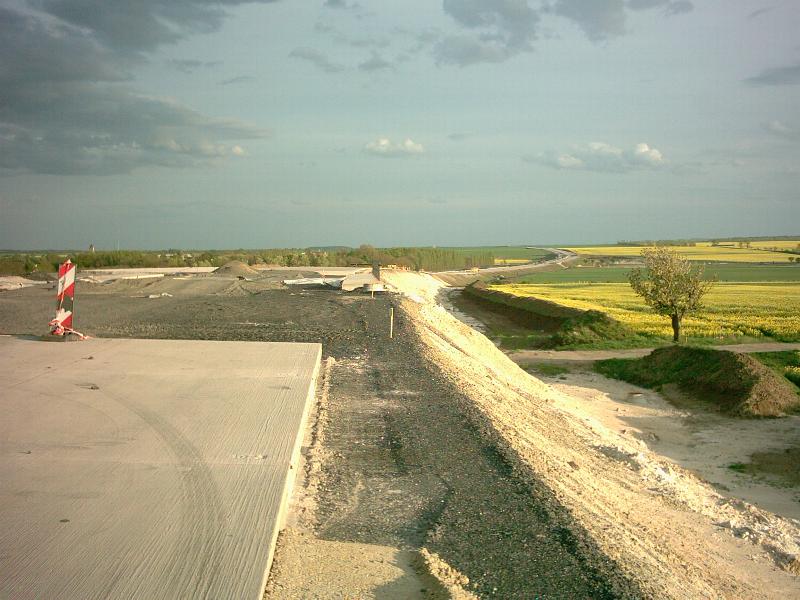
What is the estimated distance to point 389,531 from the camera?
5395 mm

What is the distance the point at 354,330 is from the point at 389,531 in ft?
42.2

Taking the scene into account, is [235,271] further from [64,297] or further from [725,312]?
[64,297]

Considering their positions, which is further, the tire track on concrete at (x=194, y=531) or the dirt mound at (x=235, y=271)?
the dirt mound at (x=235, y=271)

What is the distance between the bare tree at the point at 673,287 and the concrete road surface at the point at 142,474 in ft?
77.0

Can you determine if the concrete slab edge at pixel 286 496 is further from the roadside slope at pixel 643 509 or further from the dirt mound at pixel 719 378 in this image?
the dirt mound at pixel 719 378

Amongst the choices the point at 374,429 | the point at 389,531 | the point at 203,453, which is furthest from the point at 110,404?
the point at 389,531

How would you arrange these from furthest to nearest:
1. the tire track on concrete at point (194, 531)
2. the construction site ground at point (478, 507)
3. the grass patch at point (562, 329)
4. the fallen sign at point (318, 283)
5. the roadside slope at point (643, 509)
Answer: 1. the fallen sign at point (318, 283)
2. the grass patch at point (562, 329)
3. the roadside slope at point (643, 509)
4. the construction site ground at point (478, 507)
5. the tire track on concrete at point (194, 531)

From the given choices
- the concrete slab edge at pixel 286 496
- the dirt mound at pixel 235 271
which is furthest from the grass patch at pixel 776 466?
the dirt mound at pixel 235 271

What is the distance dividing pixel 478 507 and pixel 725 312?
37.3 meters

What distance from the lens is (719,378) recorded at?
20641 mm

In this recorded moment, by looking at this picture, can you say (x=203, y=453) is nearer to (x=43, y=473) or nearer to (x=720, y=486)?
(x=43, y=473)

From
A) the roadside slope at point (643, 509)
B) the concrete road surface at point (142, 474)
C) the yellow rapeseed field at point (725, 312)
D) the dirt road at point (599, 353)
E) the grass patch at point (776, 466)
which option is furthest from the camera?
the yellow rapeseed field at point (725, 312)

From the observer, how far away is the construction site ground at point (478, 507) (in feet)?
15.2

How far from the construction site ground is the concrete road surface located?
39cm
